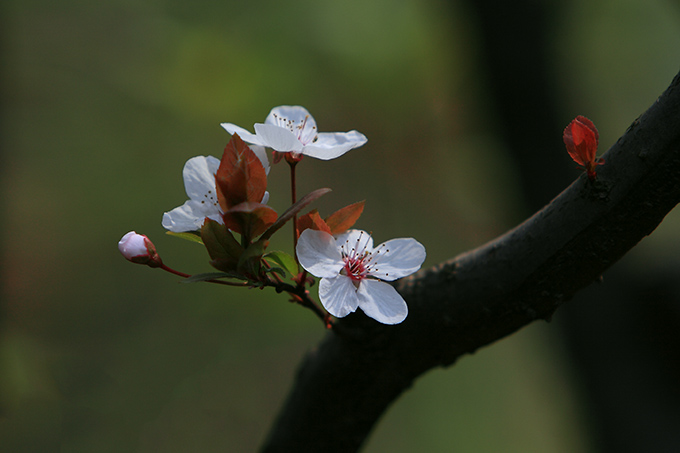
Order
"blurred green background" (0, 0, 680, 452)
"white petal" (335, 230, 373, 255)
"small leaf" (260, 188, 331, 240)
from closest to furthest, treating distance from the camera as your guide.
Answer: "small leaf" (260, 188, 331, 240) < "white petal" (335, 230, 373, 255) < "blurred green background" (0, 0, 680, 452)

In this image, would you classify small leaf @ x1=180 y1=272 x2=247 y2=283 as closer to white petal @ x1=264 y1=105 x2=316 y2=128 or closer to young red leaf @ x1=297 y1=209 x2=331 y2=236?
young red leaf @ x1=297 y1=209 x2=331 y2=236

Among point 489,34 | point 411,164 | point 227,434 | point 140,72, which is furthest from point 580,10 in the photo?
point 227,434

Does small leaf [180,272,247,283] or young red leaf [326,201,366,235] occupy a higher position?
young red leaf [326,201,366,235]

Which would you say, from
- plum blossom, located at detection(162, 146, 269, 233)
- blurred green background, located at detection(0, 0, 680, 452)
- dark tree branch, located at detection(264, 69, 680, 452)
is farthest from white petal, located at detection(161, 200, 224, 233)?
blurred green background, located at detection(0, 0, 680, 452)

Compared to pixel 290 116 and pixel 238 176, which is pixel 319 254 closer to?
pixel 238 176

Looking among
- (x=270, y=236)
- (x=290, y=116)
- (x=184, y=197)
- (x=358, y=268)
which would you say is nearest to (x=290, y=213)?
(x=270, y=236)

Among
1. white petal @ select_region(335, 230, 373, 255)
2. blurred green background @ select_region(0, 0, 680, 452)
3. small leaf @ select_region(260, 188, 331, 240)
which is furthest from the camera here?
blurred green background @ select_region(0, 0, 680, 452)

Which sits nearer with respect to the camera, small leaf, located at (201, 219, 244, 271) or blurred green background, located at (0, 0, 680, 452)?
small leaf, located at (201, 219, 244, 271)
